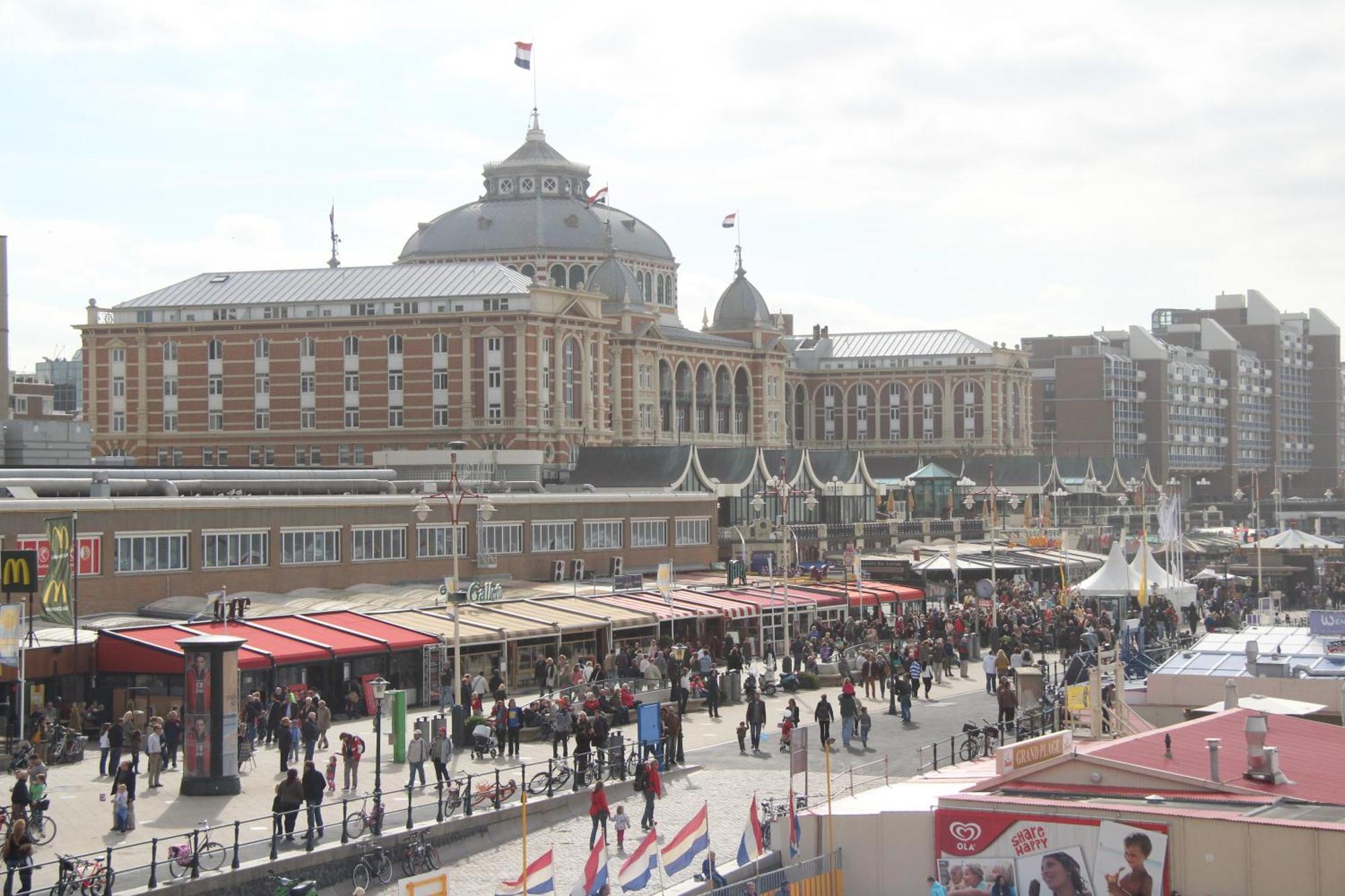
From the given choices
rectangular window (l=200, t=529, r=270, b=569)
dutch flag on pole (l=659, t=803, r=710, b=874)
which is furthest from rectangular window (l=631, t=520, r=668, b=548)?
dutch flag on pole (l=659, t=803, r=710, b=874)

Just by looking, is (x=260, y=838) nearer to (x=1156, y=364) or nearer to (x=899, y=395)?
(x=899, y=395)

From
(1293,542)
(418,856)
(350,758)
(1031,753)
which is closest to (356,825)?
(418,856)

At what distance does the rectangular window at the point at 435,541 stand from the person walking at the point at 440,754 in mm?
23361

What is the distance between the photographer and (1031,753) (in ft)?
83.2

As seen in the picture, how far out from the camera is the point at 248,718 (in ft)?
118

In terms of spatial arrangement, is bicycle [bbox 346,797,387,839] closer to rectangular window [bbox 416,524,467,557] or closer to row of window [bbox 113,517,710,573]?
row of window [bbox 113,517,710,573]

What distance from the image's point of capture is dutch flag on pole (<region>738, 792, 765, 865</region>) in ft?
84.2

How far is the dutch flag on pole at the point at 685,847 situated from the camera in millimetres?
25422

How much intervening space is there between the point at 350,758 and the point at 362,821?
373cm

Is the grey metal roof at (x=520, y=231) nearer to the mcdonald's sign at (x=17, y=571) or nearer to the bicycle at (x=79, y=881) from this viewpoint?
the mcdonald's sign at (x=17, y=571)

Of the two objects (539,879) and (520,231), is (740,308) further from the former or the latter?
(539,879)

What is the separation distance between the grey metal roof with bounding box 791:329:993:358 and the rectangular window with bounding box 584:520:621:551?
283 ft

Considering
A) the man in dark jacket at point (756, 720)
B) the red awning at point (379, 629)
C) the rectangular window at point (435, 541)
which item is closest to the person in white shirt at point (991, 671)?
the man in dark jacket at point (756, 720)

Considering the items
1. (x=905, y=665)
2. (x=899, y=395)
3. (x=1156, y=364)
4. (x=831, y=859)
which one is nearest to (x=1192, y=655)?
(x=905, y=665)
